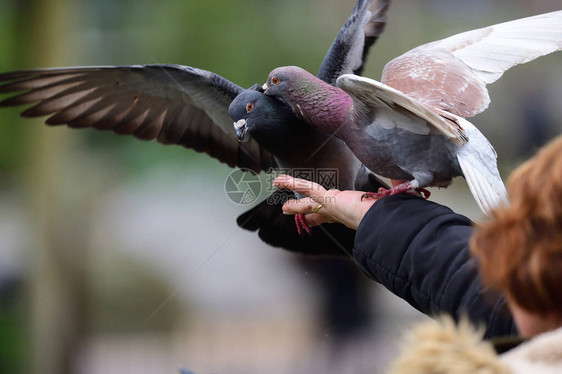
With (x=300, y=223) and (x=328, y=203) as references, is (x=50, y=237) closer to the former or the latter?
(x=300, y=223)

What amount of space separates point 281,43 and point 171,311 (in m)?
1.42

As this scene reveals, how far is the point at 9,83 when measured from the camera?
1442mm

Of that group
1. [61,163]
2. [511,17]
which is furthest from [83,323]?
[511,17]

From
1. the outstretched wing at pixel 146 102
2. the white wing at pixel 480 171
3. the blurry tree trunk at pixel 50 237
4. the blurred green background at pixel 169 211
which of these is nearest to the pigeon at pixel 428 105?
the white wing at pixel 480 171

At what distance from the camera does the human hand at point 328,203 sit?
44.0 inches

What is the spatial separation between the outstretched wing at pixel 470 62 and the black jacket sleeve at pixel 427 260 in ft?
1.50

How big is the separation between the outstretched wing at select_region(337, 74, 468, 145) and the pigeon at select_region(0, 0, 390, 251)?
381mm

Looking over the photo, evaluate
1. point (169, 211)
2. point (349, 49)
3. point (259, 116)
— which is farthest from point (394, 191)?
point (169, 211)

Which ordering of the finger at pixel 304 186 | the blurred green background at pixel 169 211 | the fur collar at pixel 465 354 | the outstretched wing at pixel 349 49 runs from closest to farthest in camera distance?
the fur collar at pixel 465 354 < the finger at pixel 304 186 < the outstretched wing at pixel 349 49 < the blurred green background at pixel 169 211

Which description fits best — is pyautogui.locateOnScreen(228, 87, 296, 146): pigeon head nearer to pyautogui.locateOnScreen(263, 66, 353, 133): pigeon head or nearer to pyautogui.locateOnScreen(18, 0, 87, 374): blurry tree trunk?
pyautogui.locateOnScreen(263, 66, 353, 133): pigeon head

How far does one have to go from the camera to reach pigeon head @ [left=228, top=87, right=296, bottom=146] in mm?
1499

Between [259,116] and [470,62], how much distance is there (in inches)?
21.7

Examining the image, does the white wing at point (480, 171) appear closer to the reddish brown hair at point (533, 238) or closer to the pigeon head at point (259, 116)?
the pigeon head at point (259, 116)

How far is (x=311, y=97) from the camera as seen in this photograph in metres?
1.43
